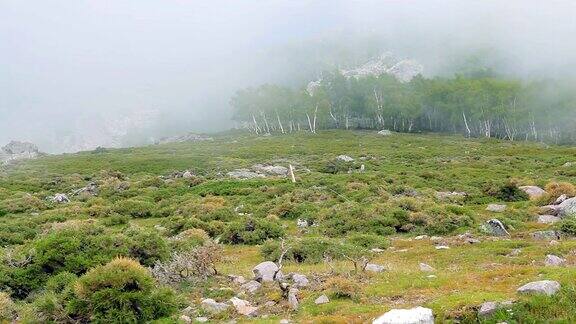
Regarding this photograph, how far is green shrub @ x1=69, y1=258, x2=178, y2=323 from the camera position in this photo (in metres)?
13.0

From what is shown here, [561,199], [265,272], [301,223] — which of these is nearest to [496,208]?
[561,199]

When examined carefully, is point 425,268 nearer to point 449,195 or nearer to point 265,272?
point 265,272

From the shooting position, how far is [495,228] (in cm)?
2431

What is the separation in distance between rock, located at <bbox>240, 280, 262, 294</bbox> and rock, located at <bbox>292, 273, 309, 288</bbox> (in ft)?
3.64

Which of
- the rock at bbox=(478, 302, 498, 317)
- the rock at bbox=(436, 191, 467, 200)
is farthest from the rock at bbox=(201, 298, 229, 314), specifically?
the rock at bbox=(436, 191, 467, 200)

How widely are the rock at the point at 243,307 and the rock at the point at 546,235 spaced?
1395 centimetres

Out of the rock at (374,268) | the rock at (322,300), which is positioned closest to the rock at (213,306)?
the rock at (322,300)

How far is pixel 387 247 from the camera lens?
22.6 m

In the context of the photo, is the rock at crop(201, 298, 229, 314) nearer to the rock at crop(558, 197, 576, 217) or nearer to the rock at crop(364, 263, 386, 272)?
the rock at crop(364, 263, 386, 272)

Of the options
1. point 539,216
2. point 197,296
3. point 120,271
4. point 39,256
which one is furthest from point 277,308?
point 539,216

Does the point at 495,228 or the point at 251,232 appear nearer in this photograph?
the point at 495,228

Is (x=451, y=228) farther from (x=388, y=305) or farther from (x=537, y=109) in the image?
(x=537, y=109)

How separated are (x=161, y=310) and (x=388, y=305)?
5.81 m

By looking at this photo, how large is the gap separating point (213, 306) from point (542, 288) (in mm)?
8196
